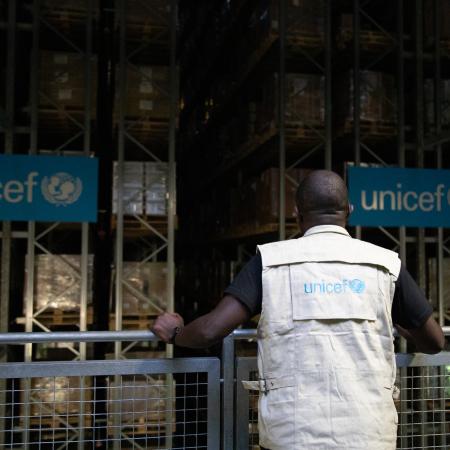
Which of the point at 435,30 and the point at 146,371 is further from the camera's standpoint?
the point at 435,30

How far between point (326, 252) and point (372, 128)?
6.63 meters

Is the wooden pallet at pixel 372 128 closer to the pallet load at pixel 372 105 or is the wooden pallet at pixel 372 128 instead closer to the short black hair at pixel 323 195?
A: the pallet load at pixel 372 105

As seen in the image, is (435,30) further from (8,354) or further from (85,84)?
(8,354)

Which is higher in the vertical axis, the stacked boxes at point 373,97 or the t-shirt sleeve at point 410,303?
the stacked boxes at point 373,97

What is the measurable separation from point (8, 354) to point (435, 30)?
7834mm

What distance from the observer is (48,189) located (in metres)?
5.83

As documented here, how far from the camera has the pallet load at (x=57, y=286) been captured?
23.4ft

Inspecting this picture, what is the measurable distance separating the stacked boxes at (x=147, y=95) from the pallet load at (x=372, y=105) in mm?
2703

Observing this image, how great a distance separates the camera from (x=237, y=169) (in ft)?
36.6

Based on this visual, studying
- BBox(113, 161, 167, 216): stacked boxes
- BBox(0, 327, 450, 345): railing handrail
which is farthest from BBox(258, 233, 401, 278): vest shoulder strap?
BBox(113, 161, 167, 216): stacked boxes

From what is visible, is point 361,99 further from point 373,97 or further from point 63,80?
point 63,80

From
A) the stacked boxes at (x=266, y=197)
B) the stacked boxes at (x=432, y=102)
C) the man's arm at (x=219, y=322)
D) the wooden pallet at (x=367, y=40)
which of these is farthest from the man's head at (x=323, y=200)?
the stacked boxes at (x=432, y=102)

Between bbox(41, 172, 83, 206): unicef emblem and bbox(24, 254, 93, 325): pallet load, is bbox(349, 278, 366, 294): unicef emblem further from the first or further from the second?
bbox(24, 254, 93, 325): pallet load

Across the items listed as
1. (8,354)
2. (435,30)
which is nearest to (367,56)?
(435,30)
